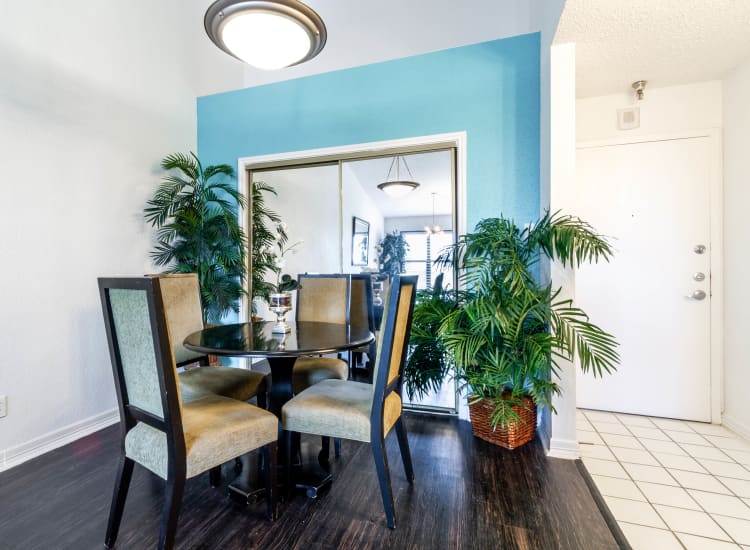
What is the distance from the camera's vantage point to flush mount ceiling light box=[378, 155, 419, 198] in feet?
9.58

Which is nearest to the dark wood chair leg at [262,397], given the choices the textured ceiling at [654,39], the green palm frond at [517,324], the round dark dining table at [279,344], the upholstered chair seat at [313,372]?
the upholstered chair seat at [313,372]

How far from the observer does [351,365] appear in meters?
3.55

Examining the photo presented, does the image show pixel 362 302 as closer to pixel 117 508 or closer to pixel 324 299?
pixel 324 299

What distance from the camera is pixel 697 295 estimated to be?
2557 millimetres

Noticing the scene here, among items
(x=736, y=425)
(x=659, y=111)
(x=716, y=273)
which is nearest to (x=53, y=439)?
(x=736, y=425)

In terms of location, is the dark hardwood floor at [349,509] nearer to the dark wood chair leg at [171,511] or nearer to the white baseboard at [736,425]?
the dark wood chair leg at [171,511]

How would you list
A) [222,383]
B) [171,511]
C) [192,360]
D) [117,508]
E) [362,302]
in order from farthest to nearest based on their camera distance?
[362,302]
[192,360]
[222,383]
[117,508]
[171,511]

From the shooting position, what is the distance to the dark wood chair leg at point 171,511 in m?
1.19

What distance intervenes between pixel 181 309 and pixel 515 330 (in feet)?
6.78

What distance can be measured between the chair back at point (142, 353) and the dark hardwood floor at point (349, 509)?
509mm

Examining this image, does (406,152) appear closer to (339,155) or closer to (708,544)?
(339,155)

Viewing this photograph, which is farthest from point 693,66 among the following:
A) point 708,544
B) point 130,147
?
point 130,147

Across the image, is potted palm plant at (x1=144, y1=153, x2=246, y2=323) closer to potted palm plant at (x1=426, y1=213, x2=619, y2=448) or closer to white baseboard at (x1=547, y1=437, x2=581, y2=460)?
potted palm plant at (x1=426, y1=213, x2=619, y2=448)

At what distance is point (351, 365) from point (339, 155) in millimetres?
1968
